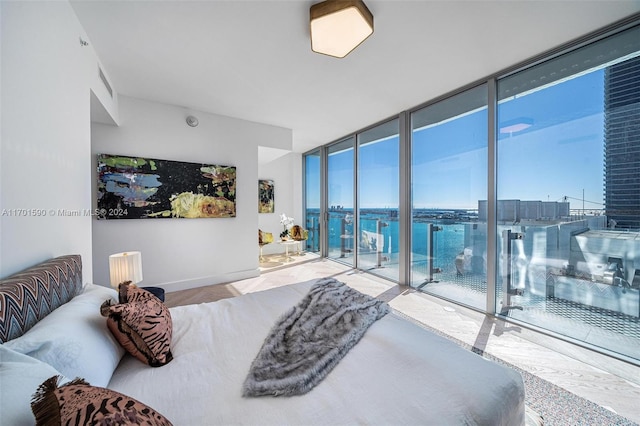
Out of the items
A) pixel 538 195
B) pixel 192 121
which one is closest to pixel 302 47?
pixel 192 121

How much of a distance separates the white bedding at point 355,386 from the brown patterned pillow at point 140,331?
0.05 meters

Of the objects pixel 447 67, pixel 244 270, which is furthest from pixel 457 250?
pixel 244 270

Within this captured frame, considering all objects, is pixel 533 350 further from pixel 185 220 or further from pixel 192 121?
pixel 192 121

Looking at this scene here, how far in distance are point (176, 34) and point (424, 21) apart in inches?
81.4

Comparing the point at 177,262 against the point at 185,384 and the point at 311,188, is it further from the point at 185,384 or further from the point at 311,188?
the point at 311,188

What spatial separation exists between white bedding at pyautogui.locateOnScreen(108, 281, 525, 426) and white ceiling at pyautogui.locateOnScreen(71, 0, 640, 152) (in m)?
2.28

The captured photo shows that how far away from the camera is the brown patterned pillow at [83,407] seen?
0.54 meters

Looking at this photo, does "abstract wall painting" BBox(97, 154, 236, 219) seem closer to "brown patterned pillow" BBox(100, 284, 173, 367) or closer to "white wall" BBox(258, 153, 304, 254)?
"white wall" BBox(258, 153, 304, 254)

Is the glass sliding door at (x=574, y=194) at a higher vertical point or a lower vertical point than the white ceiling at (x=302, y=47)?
lower

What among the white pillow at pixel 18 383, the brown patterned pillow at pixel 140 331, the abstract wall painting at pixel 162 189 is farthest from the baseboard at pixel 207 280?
the white pillow at pixel 18 383

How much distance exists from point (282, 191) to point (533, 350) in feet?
17.8

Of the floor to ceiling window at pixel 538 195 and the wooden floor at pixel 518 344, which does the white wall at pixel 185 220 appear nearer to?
the wooden floor at pixel 518 344

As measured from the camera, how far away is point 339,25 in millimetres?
1860

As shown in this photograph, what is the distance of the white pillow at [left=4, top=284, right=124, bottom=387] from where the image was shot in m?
0.84
